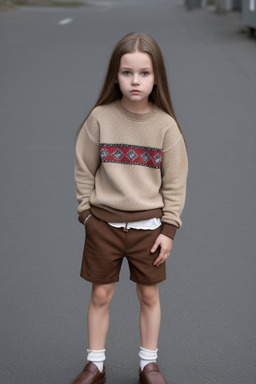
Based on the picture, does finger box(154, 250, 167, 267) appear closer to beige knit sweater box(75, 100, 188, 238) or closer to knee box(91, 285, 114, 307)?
beige knit sweater box(75, 100, 188, 238)

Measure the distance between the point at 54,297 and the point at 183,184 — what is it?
1.44m

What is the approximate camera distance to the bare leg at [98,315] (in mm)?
3139

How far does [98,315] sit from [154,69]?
3.39 feet

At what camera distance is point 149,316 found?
3.19m

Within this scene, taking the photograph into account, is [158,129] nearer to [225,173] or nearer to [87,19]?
[225,173]

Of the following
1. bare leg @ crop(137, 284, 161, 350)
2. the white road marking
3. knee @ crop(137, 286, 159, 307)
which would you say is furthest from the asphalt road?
the white road marking

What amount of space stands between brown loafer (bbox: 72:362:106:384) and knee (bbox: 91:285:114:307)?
27cm

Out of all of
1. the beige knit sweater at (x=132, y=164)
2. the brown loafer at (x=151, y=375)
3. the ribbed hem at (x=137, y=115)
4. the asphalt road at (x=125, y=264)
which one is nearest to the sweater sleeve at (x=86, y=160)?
the beige knit sweater at (x=132, y=164)

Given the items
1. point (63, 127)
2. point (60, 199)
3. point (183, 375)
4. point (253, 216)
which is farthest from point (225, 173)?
point (183, 375)

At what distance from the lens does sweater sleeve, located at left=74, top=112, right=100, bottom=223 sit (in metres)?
3.00

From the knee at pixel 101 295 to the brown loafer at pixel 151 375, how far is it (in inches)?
13.4

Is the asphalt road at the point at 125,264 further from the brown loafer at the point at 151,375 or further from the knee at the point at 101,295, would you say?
the knee at the point at 101,295

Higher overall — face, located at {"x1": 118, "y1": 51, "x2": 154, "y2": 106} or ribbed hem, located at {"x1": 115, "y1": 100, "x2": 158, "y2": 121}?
face, located at {"x1": 118, "y1": 51, "x2": 154, "y2": 106}

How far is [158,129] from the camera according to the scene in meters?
2.94
